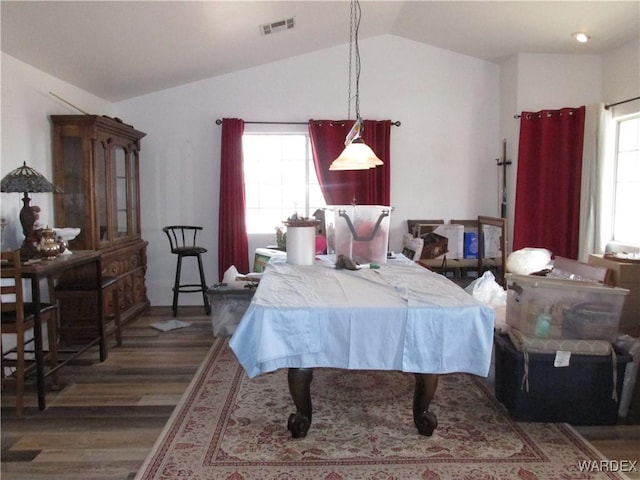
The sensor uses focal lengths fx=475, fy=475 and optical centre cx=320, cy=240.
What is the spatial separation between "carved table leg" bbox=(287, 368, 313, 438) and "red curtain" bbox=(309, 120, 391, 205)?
296 centimetres

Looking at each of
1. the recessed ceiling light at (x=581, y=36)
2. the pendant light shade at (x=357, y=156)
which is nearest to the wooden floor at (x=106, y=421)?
the pendant light shade at (x=357, y=156)

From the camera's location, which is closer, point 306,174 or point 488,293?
point 488,293

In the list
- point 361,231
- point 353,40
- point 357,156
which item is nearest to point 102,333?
point 361,231

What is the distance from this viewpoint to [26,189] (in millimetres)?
2953

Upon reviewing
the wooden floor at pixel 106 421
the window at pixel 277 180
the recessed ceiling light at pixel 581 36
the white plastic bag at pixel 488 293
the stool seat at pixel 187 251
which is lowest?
the wooden floor at pixel 106 421

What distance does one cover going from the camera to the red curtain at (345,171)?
499 cm

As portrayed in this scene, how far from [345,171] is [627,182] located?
2580 millimetres

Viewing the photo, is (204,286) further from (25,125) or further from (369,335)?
(369,335)

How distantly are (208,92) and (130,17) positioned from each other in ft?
6.27

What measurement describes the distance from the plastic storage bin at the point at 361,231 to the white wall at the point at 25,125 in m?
2.21

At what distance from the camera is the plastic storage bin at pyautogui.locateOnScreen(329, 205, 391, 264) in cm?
300

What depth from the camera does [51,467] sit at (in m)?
2.14

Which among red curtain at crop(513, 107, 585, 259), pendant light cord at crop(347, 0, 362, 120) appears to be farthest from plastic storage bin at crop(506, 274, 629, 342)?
red curtain at crop(513, 107, 585, 259)

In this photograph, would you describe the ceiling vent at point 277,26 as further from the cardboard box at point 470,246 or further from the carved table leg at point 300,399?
the carved table leg at point 300,399
